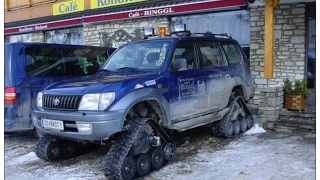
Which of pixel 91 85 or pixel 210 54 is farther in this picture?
pixel 210 54

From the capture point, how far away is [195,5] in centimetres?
926

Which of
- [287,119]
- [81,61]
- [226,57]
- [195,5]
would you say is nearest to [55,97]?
[81,61]

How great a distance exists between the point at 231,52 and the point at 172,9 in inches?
131

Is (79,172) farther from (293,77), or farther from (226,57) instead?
(293,77)

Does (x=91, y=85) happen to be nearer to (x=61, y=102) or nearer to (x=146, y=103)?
(x=61, y=102)

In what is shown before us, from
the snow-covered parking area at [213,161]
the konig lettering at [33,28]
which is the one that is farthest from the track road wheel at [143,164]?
the konig lettering at [33,28]

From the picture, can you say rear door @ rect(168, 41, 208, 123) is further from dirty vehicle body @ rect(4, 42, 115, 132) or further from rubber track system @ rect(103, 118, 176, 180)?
dirty vehicle body @ rect(4, 42, 115, 132)

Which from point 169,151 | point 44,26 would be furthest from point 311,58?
point 44,26

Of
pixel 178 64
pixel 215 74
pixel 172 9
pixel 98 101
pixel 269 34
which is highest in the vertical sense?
pixel 172 9

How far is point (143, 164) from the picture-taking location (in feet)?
15.4

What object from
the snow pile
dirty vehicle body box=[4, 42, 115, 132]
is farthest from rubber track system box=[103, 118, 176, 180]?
the snow pile

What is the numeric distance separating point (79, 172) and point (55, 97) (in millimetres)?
1065

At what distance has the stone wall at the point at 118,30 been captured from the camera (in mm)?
10641

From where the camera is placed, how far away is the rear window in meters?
6.08
